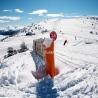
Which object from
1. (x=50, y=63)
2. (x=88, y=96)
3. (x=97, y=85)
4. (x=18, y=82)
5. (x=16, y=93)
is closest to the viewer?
(x=88, y=96)

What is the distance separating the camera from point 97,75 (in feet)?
33.7

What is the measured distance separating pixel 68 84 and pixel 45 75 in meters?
2.39

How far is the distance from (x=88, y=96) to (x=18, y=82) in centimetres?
412

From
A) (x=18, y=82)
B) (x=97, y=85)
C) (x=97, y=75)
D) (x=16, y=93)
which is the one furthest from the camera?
(x=18, y=82)

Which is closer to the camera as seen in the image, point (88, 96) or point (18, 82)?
point (88, 96)

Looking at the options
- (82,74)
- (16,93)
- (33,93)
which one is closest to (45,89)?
(33,93)

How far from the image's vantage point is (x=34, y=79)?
1145 cm

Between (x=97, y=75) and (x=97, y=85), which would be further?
(x=97, y=75)

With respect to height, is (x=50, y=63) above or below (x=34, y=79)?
above

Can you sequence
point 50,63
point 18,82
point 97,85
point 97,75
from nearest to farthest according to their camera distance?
point 97,85 < point 97,75 < point 18,82 < point 50,63

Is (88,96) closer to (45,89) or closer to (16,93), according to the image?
(45,89)

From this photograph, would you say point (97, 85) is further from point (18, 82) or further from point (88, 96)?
point (18, 82)

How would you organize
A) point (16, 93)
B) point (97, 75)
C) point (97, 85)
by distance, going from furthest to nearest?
1. point (97, 75)
2. point (16, 93)
3. point (97, 85)

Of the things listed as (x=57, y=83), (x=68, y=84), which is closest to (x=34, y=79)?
(x=57, y=83)
